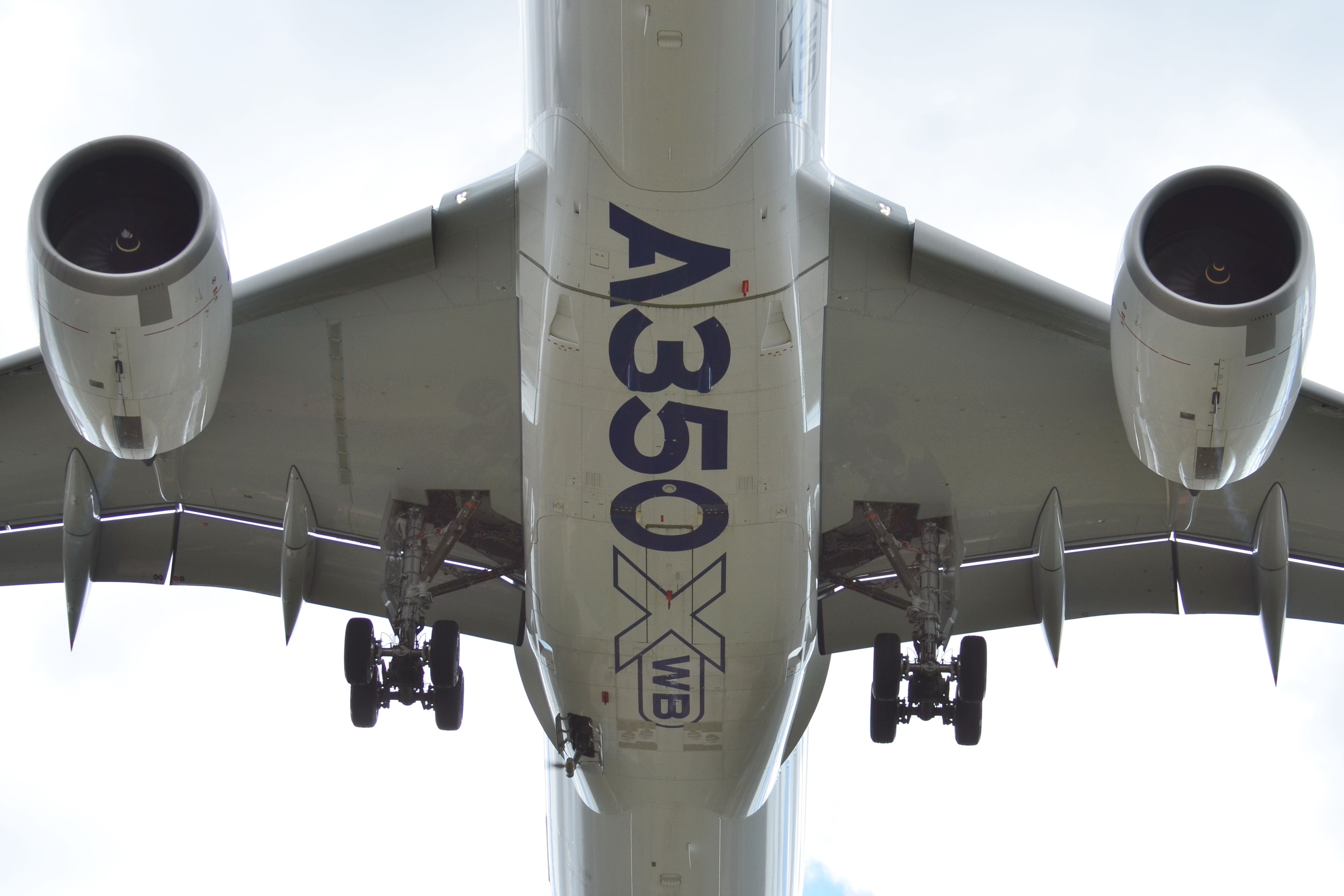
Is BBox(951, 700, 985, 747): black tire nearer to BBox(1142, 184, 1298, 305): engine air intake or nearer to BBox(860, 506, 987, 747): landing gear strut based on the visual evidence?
BBox(860, 506, 987, 747): landing gear strut

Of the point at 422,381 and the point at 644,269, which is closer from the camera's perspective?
the point at 644,269

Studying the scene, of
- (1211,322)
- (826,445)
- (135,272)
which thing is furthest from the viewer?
(826,445)

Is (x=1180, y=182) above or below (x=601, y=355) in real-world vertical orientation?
above

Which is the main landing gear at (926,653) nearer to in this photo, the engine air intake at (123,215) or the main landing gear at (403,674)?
the main landing gear at (403,674)

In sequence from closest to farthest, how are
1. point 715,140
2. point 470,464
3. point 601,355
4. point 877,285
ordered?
point 715,140 < point 601,355 < point 877,285 < point 470,464

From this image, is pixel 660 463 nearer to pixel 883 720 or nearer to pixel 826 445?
pixel 826 445

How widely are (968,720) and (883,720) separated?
2.35 feet

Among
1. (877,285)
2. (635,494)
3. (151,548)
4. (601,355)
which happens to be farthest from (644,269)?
(151,548)

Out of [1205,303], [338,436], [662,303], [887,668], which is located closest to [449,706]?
[338,436]

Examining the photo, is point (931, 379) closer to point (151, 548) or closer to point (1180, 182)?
point (1180, 182)

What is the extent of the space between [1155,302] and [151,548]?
8.56m

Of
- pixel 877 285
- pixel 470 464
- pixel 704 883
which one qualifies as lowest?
pixel 704 883

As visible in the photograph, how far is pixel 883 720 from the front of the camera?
42.0 ft

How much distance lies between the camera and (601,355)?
9.65 meters
